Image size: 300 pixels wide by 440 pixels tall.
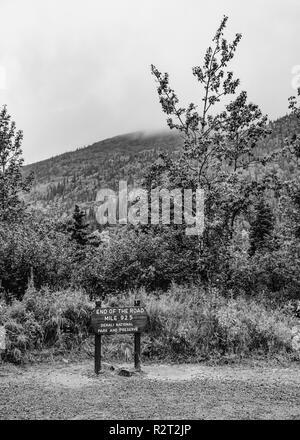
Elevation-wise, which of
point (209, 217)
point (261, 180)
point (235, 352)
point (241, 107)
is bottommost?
point (235, 352)

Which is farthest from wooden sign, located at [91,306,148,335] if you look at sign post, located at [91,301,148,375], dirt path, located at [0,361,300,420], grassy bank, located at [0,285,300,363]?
grassy bank, located at [0,285,300,363]

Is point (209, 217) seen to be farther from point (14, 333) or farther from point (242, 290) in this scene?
point (14, 333)

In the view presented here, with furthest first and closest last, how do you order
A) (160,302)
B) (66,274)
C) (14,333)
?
(66,274) < (160,302) < (14,333)

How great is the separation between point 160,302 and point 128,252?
131 inches

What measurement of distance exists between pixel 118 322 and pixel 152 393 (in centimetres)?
213

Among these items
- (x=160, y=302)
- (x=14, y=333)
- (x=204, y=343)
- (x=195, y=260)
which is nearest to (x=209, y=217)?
(x=195, y=260)

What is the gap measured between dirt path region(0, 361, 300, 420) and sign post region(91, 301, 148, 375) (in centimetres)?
47

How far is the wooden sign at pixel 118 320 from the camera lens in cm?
996

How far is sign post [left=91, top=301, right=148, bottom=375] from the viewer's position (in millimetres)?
9922

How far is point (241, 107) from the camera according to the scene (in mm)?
17672

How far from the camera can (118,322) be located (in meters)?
10.1

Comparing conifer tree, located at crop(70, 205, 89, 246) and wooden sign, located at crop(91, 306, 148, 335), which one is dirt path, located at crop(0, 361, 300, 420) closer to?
wooden sign, located at crop(91, 306, 148, 335)

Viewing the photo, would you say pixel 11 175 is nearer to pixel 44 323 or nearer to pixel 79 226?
pixel 44 323

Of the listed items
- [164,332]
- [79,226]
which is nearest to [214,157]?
[164,332]
